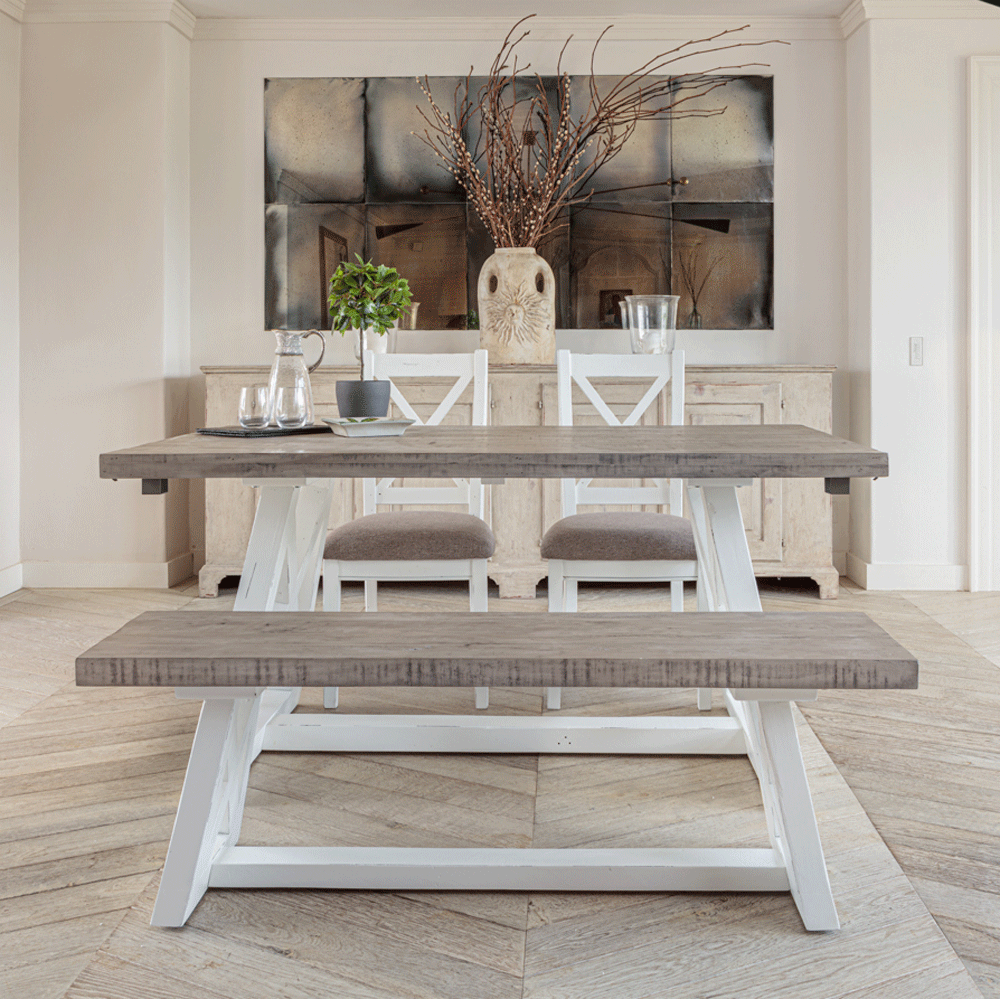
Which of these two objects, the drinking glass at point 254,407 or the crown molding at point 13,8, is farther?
the crown molding at point 13,8

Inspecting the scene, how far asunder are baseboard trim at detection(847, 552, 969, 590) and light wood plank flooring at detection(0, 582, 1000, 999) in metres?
1.24

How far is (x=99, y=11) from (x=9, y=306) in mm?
1218

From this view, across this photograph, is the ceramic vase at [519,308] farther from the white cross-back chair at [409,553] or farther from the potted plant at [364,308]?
the potted plant at [364,308]

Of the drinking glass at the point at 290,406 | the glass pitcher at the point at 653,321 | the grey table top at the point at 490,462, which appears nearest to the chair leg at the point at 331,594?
the drinking glass at the point at 290,406

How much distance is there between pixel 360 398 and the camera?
2.23m

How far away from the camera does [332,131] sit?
14.2 feet

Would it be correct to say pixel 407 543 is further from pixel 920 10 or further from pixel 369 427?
pixel 920 10

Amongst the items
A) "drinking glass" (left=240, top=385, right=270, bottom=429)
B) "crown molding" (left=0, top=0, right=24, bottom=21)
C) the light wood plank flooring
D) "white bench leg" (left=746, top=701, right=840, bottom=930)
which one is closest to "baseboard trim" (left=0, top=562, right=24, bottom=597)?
the light wood plank flooring

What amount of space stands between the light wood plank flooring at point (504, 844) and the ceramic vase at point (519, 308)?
5.55 feet

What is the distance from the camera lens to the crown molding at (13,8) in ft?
12.8

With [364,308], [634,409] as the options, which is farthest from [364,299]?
[634,409]

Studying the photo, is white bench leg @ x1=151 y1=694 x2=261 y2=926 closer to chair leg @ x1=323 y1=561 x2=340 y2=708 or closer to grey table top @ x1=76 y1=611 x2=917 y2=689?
grey table top @ x1=76 y1=611 x2=917 y2=689

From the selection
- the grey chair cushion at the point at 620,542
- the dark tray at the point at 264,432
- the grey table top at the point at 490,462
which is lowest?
the grey chair cushion at the point at 620,542

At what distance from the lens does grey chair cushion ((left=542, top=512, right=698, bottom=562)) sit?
2.45 meters
